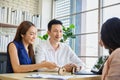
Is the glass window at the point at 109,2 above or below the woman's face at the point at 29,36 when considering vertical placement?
above

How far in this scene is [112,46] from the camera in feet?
3.92

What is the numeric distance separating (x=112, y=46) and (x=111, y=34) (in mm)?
77

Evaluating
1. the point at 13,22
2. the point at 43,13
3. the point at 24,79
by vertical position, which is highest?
the point at 43,13

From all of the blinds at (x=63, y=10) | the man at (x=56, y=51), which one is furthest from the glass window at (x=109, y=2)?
the man at (x=56, y=51)

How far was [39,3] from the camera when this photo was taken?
5000mm

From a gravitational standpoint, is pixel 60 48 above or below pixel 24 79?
above

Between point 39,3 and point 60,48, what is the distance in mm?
2800

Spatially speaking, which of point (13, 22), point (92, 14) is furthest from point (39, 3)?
point (92, 14)

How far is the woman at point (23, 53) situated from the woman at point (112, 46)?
756mm

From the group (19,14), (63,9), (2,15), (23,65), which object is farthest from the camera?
(63,9)

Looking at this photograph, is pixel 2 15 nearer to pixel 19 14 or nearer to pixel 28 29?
pixel 19 14

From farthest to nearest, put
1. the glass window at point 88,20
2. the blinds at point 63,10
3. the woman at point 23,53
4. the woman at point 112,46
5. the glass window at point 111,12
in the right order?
the blinds at point 63,10, the glass window at point 88,20, the glass window at point 111,12, the woman at point 23,53, the woman at point 112,46

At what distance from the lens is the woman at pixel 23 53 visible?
1.86 metres

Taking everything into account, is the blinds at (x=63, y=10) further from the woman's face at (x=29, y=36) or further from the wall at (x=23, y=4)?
the woman's face at (x=29, y=36)
